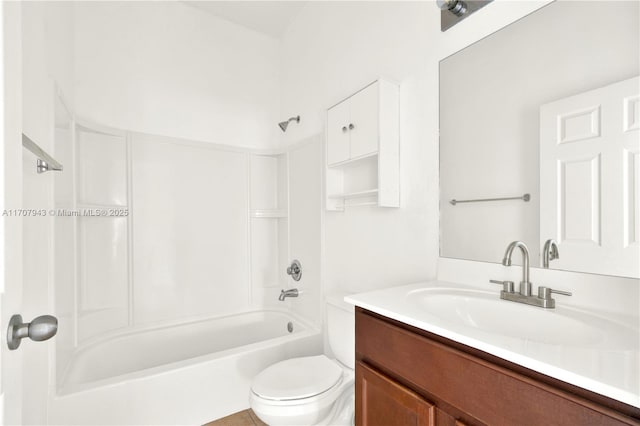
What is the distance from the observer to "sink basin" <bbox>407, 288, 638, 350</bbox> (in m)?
0.72

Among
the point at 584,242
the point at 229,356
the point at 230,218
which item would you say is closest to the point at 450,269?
the point at 584,242

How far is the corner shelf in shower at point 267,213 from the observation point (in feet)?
8.72

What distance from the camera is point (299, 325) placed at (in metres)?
2.27

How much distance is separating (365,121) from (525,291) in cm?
104

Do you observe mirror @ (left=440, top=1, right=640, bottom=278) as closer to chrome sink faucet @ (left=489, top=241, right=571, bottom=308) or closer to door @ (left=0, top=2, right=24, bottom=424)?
chrome sink faucet @ (left=489, top=241, right=571, bottom=308)

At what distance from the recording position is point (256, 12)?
2.39 metres

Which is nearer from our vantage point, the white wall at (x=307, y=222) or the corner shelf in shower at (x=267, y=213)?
the white wall at (x=307, y=222)

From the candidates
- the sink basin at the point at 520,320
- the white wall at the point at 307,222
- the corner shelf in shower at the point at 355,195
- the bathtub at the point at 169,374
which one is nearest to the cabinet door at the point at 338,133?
the corner shelf in shower at the point at 355,195

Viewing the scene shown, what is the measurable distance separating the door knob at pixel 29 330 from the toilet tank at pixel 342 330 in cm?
121

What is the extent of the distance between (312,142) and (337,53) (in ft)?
2.03

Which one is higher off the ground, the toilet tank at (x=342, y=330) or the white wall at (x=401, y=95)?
the white wall at (x=401, y=95)

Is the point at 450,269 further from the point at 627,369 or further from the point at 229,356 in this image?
the point at 229,356

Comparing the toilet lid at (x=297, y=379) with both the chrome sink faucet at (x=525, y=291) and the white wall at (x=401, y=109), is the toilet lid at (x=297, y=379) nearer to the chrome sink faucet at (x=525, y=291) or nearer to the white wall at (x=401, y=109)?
the white wall at (x=401, y=109)

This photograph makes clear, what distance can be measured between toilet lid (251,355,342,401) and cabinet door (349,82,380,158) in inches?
44.7
